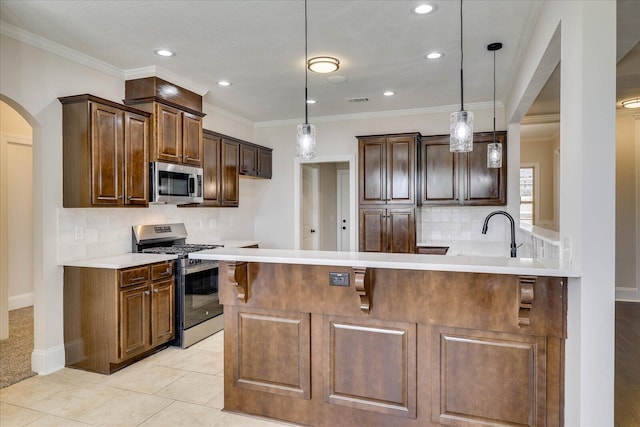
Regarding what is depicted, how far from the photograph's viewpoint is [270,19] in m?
2.96

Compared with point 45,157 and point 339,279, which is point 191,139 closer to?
point 45,157

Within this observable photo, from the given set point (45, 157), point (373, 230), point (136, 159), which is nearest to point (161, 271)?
point (136, 159)

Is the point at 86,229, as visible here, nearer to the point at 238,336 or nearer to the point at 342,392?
A: the point at 238,336

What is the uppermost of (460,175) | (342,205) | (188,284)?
(460,175)

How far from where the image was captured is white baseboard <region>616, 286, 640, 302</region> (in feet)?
18.4

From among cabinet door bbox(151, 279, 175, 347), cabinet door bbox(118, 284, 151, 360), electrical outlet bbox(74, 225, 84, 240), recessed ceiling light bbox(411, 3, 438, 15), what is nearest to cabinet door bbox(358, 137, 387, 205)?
recessed ceiling light bbox(411, 3, 438, 15)

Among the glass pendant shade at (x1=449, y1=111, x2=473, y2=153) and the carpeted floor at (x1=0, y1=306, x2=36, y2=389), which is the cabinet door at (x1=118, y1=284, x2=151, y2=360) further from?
the glass pendant shade at (x1=449, y1=111, x2=473, y2=153)

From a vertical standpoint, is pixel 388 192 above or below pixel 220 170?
below

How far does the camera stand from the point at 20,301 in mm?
5316

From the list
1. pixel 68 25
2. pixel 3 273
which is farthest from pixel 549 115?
pixel 3 273

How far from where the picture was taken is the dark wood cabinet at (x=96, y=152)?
132 inches

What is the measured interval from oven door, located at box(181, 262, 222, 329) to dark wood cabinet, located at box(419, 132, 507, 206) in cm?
287

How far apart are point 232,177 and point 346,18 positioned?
3012mm

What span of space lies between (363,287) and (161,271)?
7.56 ft
